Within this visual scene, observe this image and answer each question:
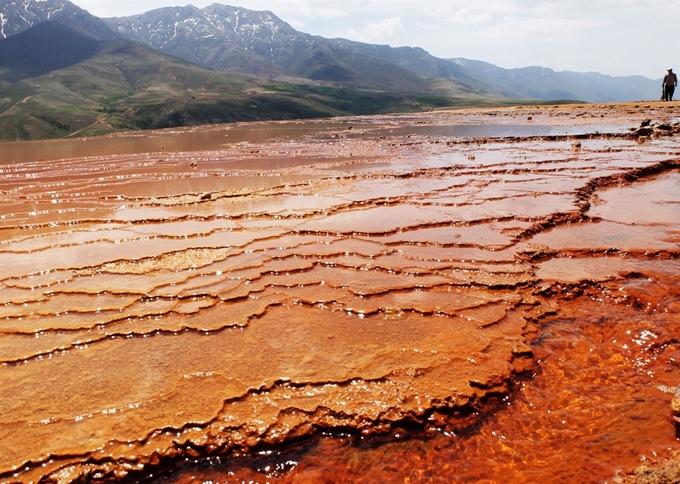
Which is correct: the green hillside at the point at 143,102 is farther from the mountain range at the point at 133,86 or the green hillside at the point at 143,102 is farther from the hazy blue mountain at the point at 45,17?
the hazy blue mountain at the point at 45,17

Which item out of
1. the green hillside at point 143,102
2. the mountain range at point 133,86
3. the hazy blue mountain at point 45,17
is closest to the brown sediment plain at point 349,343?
the green hillside at point 143,102

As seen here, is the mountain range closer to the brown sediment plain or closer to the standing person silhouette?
the standing person silhouette

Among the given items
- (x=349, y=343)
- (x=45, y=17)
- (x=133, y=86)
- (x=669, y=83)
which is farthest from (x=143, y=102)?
(x=45, y=17)

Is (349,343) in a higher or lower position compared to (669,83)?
lower

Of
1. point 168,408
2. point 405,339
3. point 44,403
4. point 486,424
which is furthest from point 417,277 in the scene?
point 44,403

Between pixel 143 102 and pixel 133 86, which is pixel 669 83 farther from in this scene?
pixel 133 86

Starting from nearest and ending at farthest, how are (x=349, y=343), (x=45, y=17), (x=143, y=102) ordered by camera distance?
1. (x=349, y=343)
2. (x=143, y=102)
3. (x=45, y=17)
